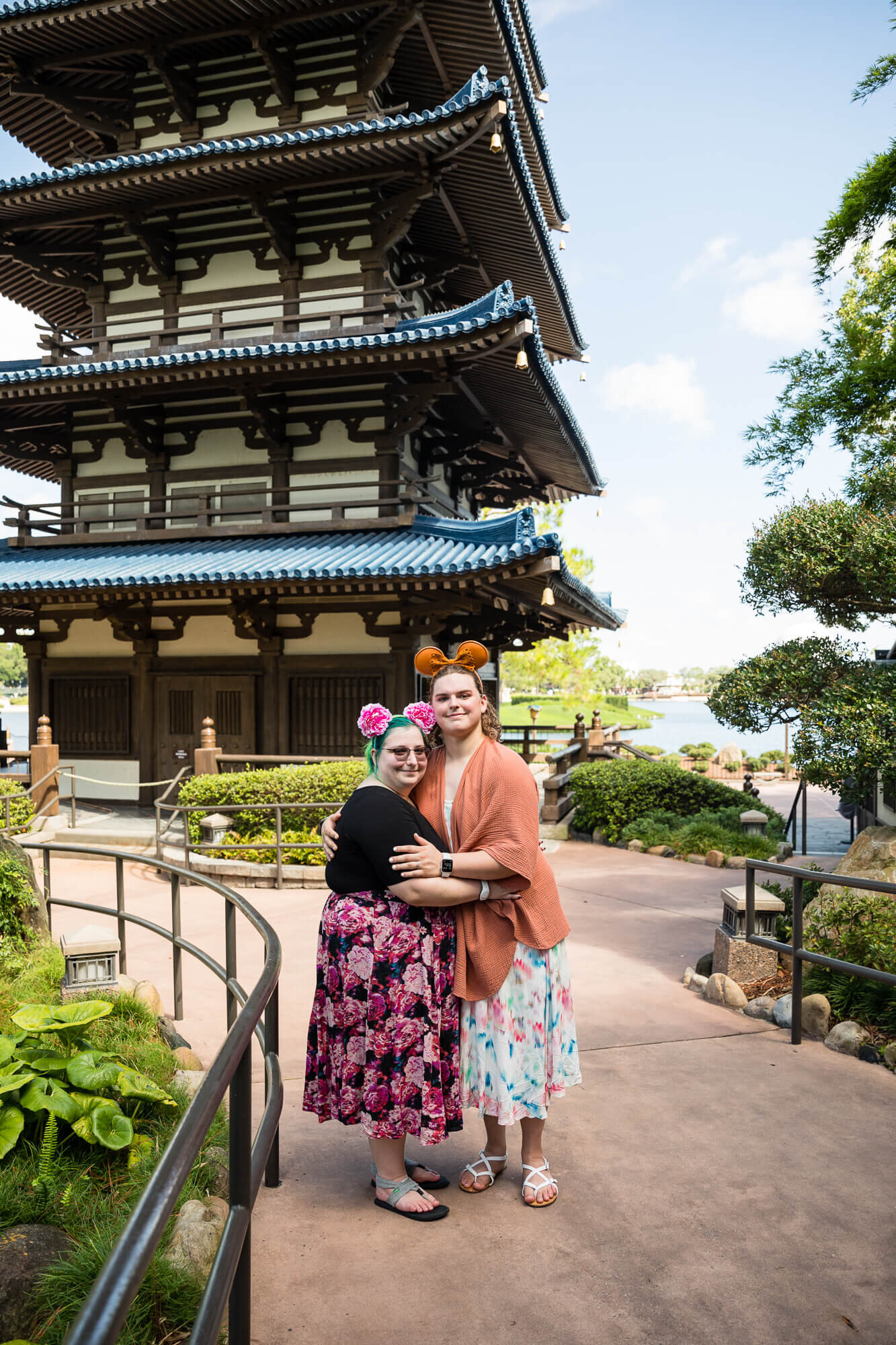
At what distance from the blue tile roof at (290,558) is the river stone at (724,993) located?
5652 mm

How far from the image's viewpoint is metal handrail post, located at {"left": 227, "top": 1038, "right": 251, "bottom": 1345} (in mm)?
2365

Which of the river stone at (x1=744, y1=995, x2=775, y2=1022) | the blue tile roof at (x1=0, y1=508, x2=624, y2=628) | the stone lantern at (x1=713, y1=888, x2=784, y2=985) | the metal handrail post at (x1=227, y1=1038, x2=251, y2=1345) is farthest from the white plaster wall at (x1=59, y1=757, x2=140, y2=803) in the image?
the metal handrail post at (x1=227, y1=1038, x2=251, y2=1345)

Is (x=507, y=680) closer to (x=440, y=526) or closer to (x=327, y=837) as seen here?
(x=440, y=526)

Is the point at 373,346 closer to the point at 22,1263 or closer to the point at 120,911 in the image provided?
the point at 120,911

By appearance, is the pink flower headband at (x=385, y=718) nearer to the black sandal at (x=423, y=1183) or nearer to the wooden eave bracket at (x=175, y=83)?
the black sandal at (x=423, y=1183)

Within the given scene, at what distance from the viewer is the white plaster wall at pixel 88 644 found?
15.2 m

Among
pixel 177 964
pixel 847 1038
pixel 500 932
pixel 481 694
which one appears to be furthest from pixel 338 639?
pixel 500 932

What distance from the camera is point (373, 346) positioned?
12.2 meters

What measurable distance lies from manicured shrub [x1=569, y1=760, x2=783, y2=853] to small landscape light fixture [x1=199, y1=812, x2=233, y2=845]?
573 centimetres

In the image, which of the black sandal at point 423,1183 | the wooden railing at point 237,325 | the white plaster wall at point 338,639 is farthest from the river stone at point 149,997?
the wooden railing at point 237,325

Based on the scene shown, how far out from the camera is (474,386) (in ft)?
46.9

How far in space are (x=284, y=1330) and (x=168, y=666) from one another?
1283cm

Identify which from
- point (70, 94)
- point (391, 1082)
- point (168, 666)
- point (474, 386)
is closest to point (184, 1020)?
point (391, 1082)

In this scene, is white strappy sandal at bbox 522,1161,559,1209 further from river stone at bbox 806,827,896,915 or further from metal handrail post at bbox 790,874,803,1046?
river stone at bbox 806,827,896,915
